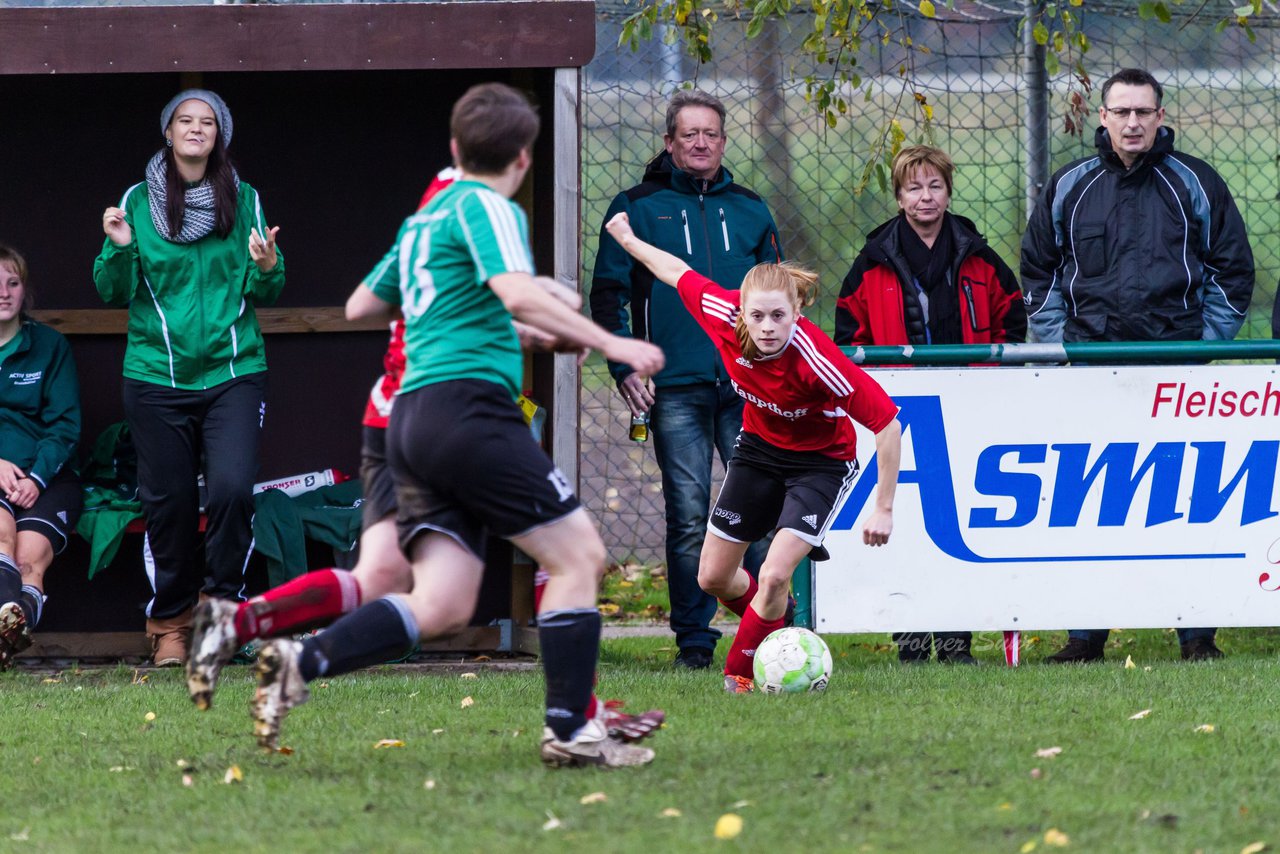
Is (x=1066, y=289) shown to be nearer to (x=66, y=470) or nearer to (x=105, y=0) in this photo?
(x=66, y=470)

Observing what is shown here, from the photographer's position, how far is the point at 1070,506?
6.56 metres

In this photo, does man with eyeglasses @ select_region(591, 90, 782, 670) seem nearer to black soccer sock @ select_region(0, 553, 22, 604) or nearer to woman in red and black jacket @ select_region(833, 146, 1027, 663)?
woman in red and black jacket @ select_region(833, 146, 1027, 663)

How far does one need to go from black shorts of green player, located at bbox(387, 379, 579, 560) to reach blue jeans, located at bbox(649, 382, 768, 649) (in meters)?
2.57

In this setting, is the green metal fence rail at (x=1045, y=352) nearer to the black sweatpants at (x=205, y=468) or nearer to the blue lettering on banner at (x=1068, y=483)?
the blue lettering on banner at (x=1068, y=483)

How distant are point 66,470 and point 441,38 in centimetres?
240

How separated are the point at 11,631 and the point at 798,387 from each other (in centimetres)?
313

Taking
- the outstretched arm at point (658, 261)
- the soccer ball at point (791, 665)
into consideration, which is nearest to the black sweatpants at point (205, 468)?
the outstretched arm at point (658, 261)

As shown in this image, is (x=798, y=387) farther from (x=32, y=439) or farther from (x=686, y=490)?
(x=32, y=439)

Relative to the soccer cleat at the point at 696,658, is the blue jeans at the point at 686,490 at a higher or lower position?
higher

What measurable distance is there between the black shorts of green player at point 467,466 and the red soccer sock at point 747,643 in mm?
1958

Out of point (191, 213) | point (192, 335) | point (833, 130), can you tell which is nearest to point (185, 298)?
point (192, 335)

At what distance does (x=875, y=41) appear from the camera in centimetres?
979

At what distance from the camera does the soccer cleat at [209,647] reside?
3.99m

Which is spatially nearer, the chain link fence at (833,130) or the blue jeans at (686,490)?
the blue jeans at (686,490)
